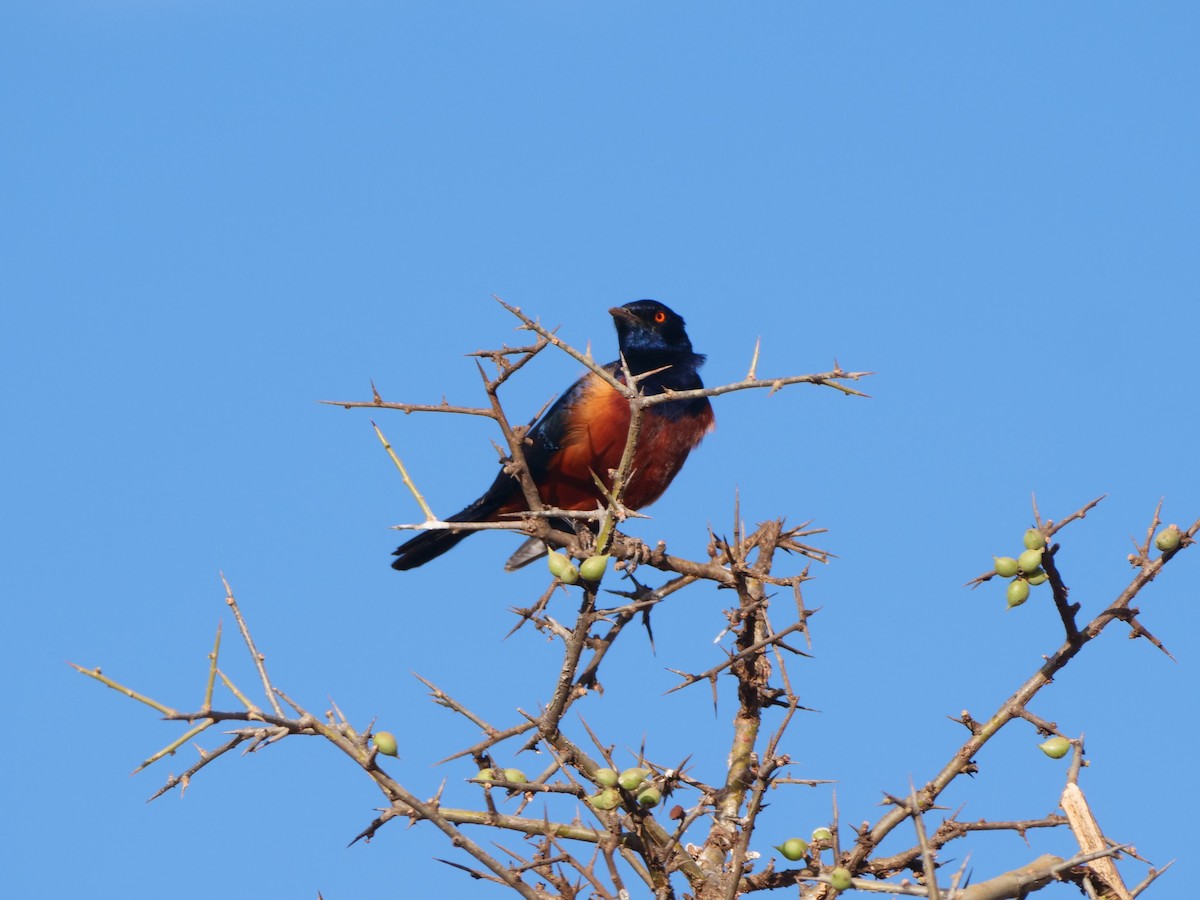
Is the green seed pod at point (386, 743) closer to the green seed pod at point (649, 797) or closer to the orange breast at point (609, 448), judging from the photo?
the green seed pod at point (649, 797)

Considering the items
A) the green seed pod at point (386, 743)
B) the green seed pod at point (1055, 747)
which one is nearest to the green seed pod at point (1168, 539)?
the green seed pod at point (1055, 747)

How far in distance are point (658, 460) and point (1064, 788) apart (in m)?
4.29

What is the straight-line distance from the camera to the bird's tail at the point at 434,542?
286 inches

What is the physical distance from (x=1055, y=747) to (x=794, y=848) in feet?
2.23

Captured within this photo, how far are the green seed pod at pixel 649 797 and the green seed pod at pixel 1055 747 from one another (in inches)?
37.0

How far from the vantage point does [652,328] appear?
8453 millimetres

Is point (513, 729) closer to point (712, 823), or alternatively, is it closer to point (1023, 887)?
point (712, 823)

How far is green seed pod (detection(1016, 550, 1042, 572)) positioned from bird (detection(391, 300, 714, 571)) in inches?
149

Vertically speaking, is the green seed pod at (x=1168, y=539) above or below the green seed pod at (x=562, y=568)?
below

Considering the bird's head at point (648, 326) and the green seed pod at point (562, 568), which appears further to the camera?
the bird's head at point (648, 326)

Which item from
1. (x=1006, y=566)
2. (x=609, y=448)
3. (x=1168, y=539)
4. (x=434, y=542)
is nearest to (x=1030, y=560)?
(x=1006, y=566)

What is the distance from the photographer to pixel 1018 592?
344 centimetres

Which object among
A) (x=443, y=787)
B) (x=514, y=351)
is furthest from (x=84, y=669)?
(x=514, y=351)

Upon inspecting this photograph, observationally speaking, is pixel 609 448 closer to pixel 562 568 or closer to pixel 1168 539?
pixel 562 568
